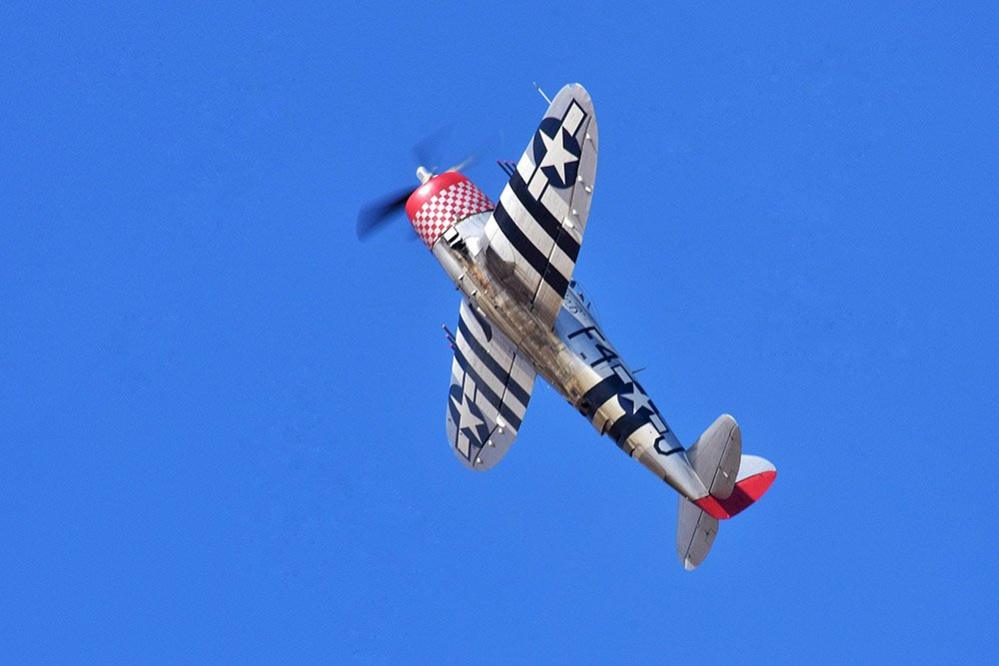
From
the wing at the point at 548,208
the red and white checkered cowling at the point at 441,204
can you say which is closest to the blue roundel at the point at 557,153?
the wing at the point at 548,208

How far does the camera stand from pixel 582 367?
30156 millimetres

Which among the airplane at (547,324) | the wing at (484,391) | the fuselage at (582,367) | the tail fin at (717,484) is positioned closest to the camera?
the airplane at (547,324)

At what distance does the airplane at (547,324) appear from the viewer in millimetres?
28906

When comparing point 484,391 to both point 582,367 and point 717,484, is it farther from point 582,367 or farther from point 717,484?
point 717,484

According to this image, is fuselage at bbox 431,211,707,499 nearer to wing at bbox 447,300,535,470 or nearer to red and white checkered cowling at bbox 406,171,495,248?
red and white checkered cowling at bbox 406,171,495,248

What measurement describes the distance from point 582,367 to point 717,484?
9.29 ft

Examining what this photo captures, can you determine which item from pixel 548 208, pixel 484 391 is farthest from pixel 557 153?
pixel 484 391

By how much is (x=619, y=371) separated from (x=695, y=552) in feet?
10.6

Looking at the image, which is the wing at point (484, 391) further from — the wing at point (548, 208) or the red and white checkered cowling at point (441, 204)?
the wing at point (548, 208)

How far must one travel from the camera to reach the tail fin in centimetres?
2931

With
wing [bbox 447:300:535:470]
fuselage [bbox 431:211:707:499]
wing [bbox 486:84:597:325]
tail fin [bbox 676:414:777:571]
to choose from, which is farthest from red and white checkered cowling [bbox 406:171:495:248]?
tail fin [bbox 676:414:777:571]

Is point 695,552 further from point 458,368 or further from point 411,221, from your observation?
point 411,221

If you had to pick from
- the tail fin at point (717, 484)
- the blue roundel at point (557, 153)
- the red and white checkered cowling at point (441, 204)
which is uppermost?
the red and white checkered cowling at point (441, 204)

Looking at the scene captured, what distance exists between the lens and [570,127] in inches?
1123
